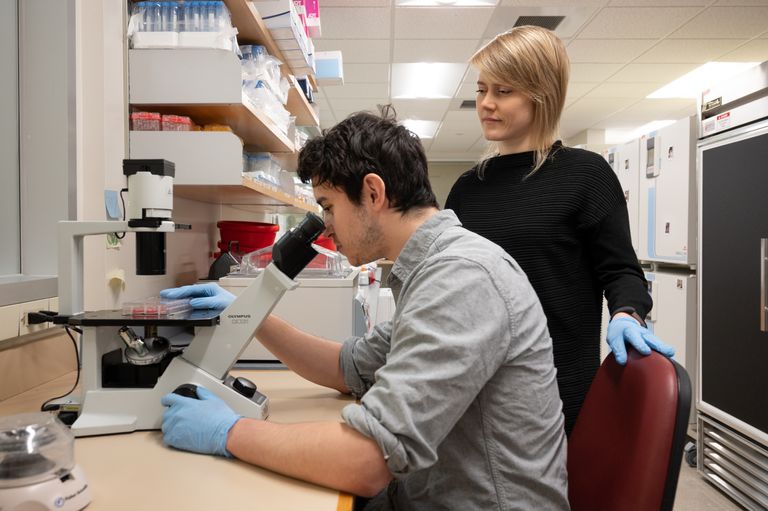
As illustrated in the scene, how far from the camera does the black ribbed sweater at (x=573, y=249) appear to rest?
1327 millimetres

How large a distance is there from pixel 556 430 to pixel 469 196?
2.72 feet

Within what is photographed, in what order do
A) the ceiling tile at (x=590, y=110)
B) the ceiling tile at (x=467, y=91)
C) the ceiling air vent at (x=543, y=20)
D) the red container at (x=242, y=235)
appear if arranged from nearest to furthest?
the red container at (x=242, y=235)
the ceiling air vent at (x=543, y=20)
the ceiling tile at (x=467, y=91)
the ceiling tile at (x=590, y=110)

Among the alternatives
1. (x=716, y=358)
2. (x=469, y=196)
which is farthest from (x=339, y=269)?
(x=716, y=358)

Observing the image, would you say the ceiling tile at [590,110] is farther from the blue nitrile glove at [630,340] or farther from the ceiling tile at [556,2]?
the blue nitrile glove at [630,340]

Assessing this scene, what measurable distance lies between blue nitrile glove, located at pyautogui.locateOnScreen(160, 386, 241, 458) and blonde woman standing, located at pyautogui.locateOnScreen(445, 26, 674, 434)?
837 millimetres

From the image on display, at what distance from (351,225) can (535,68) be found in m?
0.72

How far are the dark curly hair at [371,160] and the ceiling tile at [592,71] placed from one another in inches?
168

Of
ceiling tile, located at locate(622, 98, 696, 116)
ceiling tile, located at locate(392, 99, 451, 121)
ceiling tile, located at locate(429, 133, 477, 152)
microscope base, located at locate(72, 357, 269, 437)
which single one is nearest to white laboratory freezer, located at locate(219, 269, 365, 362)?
microscope base, located at locate(72, 357, 269, 437)

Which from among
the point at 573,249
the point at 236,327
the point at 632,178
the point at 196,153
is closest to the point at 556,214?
the point at 573,249

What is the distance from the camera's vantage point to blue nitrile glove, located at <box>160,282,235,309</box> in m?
1.22

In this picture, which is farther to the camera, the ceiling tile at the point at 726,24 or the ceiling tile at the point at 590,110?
the ceiling tile at the point at 590,110

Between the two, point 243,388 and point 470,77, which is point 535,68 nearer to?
point 243,388

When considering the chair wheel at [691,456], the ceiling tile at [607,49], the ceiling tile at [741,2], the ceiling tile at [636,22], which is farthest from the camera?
the ceiling tile at [607,49]

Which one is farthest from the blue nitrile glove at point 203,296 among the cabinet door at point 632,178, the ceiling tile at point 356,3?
the cabinet door at point 632,178
